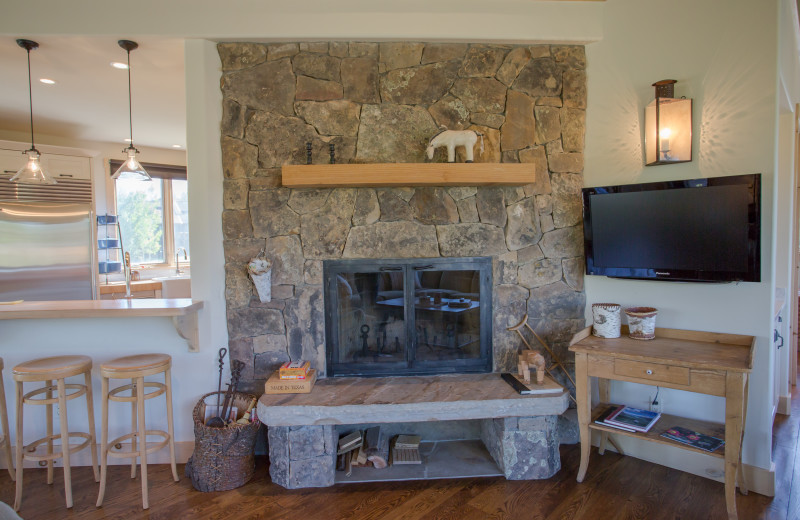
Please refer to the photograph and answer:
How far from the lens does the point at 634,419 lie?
7.18 feet

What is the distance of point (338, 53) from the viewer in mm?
2445

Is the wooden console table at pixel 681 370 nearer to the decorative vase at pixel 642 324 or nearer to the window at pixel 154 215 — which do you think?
the decorative vase at pixel 642 324

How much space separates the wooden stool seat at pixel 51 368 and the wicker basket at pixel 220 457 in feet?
1.99

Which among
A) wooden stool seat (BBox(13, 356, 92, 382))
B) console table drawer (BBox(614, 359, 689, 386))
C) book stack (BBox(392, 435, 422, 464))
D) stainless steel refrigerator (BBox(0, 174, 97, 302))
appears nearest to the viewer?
console table drawer (BBox(614, 359, 689, 386))

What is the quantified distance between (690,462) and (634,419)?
401 millimetres

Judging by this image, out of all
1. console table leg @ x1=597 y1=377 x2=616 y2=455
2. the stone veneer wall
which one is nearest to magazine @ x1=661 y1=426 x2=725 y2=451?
console table leg @ x1=597 y1=377 x2=616 y2=455

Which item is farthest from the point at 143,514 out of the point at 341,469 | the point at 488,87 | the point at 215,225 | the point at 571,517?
the point at 488,87

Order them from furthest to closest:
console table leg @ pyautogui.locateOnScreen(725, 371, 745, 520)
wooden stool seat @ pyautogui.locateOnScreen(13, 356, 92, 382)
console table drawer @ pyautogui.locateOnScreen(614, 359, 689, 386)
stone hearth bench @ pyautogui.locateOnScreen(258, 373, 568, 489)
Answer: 1. stone hearth bench @ pyautogui.locateOnScreen(258, 373, 568, 489)
2. wooden stool seat @ pyautogui.locateOnScreen(13, 356, 92, 382)
3. console table drawer @ pyautogui.locateOnScreen(614, 359, 689, 386)
4. console table leg @ pyautogui.locateOnScreen(725, 371, 745, 520)

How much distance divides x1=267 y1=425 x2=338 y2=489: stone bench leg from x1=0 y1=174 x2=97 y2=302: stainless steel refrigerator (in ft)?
7.08

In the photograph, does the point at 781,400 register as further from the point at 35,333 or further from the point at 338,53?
the point at 35,333

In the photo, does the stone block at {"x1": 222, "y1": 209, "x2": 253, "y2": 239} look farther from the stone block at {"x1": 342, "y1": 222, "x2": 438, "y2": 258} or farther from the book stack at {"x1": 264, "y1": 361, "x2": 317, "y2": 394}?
the book stack at {"x1": 264, "y1": 361, "x2": 317, "y2": 394}

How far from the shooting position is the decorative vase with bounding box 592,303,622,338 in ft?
7.48

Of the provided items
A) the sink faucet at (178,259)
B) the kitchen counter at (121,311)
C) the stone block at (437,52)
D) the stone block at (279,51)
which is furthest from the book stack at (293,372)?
the sink faucet at (178,259)

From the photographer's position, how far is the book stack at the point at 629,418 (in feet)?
6.92
